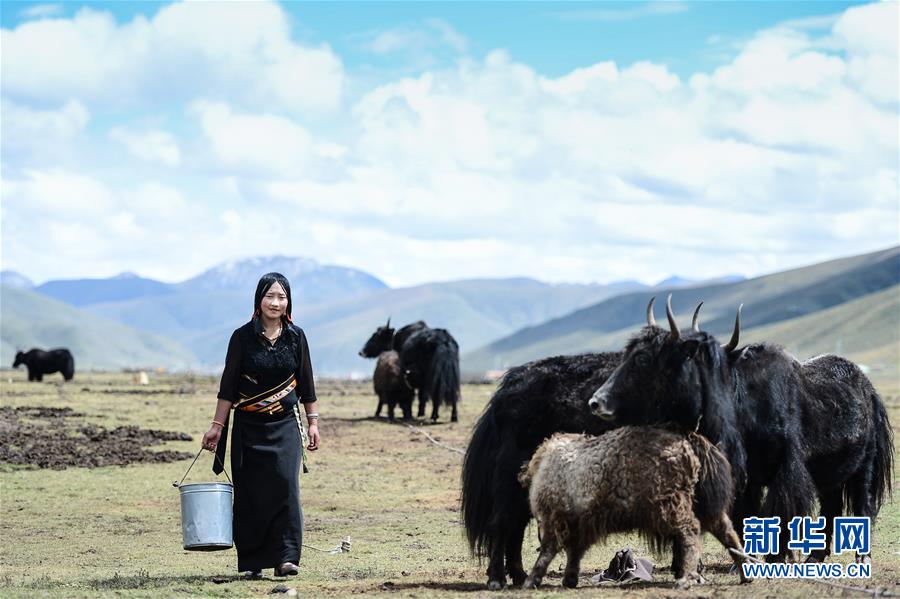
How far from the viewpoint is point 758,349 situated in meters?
8.99

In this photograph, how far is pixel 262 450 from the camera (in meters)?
8.62

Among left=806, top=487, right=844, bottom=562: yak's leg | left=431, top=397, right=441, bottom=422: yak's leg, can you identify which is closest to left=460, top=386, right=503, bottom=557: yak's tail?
left=806, top=487, right=844, bottom=562: yak's leg

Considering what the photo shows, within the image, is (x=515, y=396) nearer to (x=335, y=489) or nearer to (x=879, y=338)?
(x=335, y=489)

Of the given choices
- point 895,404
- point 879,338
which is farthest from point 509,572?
point 879,338

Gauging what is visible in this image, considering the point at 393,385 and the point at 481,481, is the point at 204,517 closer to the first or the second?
the point at 481,481

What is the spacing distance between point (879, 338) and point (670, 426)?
151222 mm

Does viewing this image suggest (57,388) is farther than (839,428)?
Yes

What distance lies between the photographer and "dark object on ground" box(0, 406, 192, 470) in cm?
1800

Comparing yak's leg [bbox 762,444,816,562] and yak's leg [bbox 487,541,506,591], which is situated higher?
yak's leg [bbox 762,444,816,562]

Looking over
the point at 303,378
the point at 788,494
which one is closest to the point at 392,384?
the point at 303,378

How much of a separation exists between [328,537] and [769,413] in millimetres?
5147

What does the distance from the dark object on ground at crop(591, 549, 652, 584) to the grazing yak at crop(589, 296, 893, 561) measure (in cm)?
83

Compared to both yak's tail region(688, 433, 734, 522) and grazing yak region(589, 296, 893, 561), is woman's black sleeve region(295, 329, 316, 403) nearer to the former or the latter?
grazing yak region(589, 296, 893, 561)

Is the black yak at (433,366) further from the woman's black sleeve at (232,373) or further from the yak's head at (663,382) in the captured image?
the yak's head at (663,382)
